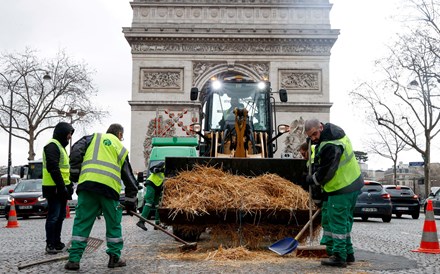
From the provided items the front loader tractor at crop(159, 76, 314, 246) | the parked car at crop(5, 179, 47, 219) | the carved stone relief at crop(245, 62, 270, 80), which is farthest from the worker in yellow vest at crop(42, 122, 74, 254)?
the carved stone relief at crop(245, 62, 270, 80)

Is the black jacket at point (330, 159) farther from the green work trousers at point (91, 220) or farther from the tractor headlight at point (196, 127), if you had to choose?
the tractor headlight at point (196, 127)

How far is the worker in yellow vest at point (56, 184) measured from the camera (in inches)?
331

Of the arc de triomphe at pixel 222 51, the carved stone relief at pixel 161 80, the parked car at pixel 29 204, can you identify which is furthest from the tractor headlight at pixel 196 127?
the carved stone relief at pixel 161 80

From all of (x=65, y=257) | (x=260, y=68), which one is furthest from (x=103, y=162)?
(x=260, y=68)

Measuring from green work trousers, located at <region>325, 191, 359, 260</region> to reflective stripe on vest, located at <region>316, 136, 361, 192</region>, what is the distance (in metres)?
0.13

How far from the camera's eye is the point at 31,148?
3897 centimetres

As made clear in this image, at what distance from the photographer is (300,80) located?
37.1 metres

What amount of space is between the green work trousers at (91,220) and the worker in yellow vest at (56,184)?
1.83m

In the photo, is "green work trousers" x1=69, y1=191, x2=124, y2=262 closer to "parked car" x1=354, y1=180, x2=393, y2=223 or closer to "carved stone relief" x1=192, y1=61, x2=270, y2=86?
"parked car" x1=354, y1=180, x2=393, y2=223

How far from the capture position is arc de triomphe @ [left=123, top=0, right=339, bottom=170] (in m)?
36.4

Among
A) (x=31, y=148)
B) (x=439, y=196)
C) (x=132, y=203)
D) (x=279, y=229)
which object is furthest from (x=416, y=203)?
(x=31, y=148)

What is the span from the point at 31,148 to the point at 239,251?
111ft

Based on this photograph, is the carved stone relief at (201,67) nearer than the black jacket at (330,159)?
No

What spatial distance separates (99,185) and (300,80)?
3142cm
